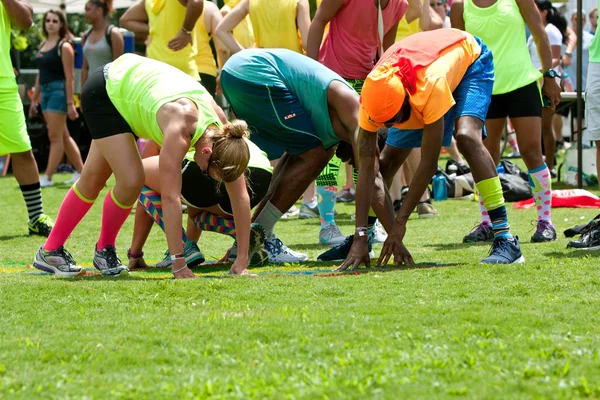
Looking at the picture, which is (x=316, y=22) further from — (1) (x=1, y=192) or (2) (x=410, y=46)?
(1) (x=1, y=192)

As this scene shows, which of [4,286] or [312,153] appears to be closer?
[4,286]

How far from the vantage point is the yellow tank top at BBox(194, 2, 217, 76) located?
1033cm

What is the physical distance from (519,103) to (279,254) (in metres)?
2.19

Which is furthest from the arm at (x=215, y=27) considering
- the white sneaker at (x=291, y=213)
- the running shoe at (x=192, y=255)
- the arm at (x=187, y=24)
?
the running shoe at (x=192, y=255)

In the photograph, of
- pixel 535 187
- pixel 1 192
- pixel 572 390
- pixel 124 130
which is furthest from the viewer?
pixel 1 192

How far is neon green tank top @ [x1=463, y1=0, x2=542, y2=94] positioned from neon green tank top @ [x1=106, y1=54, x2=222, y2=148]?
257cm

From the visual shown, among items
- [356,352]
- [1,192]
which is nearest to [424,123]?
[356,352]

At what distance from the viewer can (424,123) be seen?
5.25 m

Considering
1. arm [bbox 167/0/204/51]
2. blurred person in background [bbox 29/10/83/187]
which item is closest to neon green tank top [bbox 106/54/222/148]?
arm [bbox 167/0/204/51]

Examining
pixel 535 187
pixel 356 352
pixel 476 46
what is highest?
pixel 476 46

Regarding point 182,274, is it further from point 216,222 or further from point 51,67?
point 51,67

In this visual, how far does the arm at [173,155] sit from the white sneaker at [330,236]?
2279 mm

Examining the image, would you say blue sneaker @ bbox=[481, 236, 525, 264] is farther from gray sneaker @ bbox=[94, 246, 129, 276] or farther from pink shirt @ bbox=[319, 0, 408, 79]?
pink shirt @ bbox=[319, 0, 408, 79]

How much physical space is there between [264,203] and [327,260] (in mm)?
575
